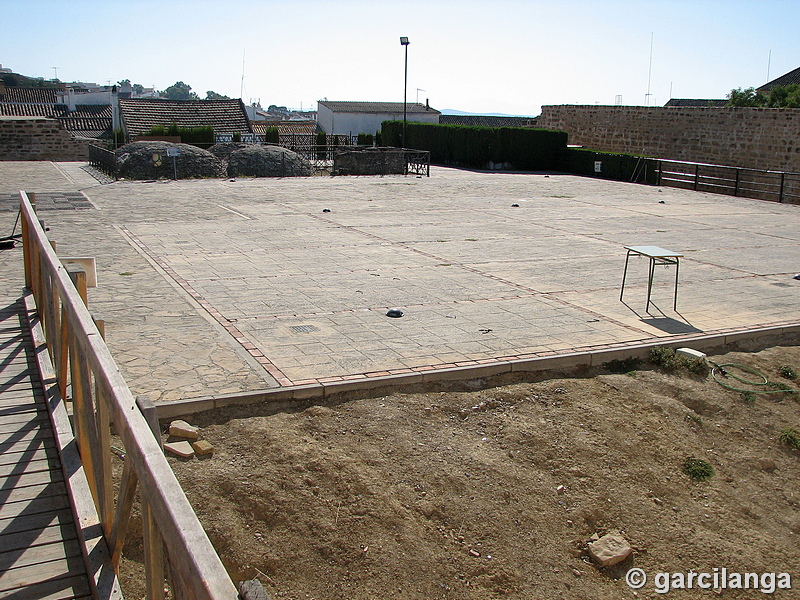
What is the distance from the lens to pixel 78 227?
13.7 m

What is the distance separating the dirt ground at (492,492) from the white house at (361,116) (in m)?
46.9

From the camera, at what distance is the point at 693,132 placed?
94.4 ft

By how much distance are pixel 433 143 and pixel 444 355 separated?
3023 cm

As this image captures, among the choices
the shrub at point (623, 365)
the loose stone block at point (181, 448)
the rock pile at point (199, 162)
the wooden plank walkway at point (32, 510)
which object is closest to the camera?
the wooden plank walkway at point (32, 510)

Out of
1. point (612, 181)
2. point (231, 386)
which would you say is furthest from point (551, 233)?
point (612, 181)

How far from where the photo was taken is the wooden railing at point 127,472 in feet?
6.40

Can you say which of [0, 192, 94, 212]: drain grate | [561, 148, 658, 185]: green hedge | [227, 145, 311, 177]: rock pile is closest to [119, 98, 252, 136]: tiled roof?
[227, 145, 311, 177]: rock pile

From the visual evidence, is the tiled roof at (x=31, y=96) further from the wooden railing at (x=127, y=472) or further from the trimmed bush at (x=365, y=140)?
the wooden railing at (x=127, y=472)

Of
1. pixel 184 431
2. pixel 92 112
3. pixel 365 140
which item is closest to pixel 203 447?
pixel 184 431

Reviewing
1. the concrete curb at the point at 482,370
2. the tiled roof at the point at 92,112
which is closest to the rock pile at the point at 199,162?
the concrete curb at the point at 482,370

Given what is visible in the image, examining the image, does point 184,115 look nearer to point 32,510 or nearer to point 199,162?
point 199,162

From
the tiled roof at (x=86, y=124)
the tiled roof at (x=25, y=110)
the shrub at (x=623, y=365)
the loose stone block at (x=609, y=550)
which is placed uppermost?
the tiled roof at (x=25, y=110)

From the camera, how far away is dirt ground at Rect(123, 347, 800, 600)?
4.18m

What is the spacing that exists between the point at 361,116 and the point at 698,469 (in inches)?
1946
